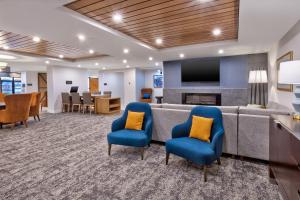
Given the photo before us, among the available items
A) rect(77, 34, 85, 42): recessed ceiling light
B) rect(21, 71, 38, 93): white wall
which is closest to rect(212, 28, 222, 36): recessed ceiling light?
rect(77, 34, 85, 42): recessed ceiling light

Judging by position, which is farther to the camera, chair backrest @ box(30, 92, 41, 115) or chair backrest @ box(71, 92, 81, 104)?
chair backrest @ box(71, 92, 81, 104)

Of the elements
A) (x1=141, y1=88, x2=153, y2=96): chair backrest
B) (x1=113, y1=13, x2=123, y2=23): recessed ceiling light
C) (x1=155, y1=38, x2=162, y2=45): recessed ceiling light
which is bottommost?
(x1=141, y1=88, x2=153, y2=96): chair backrest

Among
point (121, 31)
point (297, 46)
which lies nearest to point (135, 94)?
point (121, 31)

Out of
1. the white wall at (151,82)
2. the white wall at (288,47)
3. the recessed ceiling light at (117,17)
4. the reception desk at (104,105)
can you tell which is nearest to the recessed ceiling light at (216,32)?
the white wall at (288,47)

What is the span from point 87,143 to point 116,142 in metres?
1.14

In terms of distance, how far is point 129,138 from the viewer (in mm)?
2787

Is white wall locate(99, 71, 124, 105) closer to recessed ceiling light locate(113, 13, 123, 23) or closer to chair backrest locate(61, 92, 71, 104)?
→ chair backrest locate(61, 92, 71, 104)

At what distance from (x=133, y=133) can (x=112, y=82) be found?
842 cm

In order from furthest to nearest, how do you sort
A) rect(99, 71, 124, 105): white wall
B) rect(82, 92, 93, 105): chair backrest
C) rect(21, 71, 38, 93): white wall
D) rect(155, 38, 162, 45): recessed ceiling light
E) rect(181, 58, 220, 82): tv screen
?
rect(21, 71, 38, 93): white wall
rect(99, 71, 124, 105): white wall
rect(82, 92, 93, 105): chair backrest
rect(181, 58, 220, 82): tv screen
rect(155, 38, 162, 45): recessed ceiling light

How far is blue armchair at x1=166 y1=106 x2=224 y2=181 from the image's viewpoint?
2.17m

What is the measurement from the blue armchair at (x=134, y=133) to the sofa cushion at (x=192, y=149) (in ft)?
1.57

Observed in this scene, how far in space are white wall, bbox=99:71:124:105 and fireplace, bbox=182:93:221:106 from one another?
196 inches

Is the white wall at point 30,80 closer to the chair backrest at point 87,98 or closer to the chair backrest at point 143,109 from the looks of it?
the chair backrest at point 87,98

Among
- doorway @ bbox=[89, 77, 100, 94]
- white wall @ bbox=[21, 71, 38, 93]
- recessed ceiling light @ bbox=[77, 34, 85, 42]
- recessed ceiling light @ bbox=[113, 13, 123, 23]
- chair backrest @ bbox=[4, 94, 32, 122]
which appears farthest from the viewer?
doorway @ bbox=[89, 77, 100, 94]
